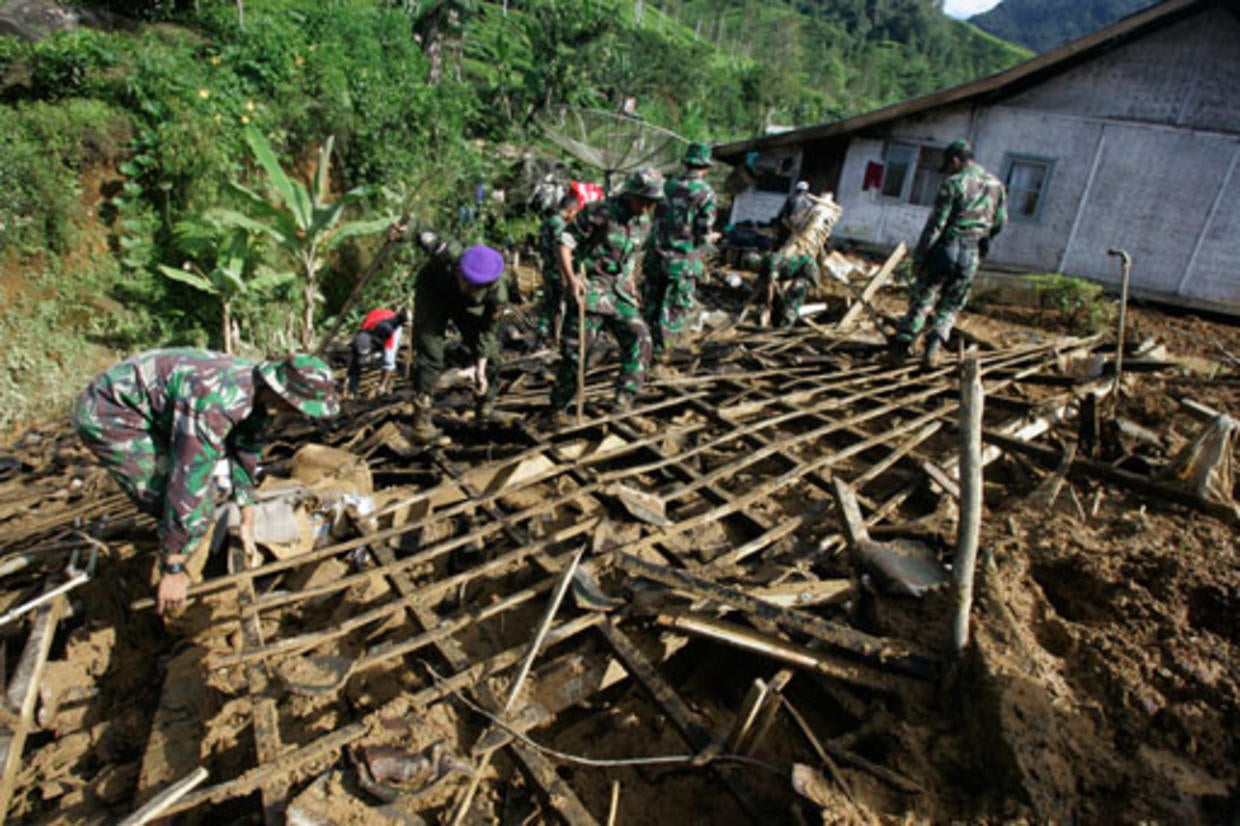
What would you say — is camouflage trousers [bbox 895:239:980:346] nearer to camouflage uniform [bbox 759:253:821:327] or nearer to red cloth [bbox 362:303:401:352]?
camouflage uniform [bbox 759:253:821:327]

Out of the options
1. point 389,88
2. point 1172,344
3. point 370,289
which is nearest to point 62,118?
point 370,289

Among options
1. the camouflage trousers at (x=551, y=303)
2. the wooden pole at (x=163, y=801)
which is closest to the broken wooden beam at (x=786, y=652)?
the wooden pole at (x=163, y=801)

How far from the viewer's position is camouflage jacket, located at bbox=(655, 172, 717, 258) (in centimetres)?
620

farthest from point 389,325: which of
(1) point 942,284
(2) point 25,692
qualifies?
(1) point 942,284

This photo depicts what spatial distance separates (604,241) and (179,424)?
9.86ft

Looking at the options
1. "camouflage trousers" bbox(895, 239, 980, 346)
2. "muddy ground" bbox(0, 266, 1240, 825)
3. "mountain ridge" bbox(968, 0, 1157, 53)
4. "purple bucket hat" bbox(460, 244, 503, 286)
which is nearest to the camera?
"muddy ground" bbox(0, 266, 1240, 825)

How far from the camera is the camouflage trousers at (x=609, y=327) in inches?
179

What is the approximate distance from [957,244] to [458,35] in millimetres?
17004

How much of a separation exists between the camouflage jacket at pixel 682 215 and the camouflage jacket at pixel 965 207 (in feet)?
7.06

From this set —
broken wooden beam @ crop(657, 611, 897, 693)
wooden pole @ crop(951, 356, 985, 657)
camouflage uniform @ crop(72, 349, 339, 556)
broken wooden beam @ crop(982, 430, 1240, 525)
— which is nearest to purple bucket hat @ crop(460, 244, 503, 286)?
camouflage uniform @ crop(72, 349, 339, 556)

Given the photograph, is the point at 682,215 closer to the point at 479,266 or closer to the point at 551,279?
the point at 551,279

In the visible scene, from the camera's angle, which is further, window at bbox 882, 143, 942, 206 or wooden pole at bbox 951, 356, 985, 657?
window at bbox 882, 143, 942, 206

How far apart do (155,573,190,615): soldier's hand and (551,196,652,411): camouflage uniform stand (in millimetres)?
2610

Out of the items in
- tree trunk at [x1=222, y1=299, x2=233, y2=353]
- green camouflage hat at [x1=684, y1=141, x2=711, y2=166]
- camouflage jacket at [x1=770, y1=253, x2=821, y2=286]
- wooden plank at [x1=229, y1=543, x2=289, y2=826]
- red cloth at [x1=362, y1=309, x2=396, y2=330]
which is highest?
green camouflage hat at [x1=684, y1=141, x2=711, y2=166]
